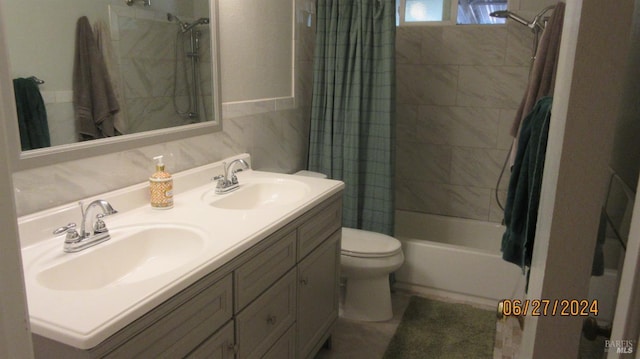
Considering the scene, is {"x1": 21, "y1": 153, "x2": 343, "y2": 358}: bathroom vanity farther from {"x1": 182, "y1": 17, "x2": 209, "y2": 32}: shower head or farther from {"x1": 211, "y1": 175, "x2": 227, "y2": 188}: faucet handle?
{"x1": 182, "y1": 17, "x2": 209, "y2": 32}: shower head

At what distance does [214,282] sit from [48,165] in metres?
0.64

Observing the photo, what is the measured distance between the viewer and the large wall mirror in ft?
4.44

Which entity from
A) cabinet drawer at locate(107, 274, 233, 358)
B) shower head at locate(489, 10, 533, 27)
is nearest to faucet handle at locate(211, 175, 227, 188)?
cabinet drawer at locate(107, 274, 233, 358)

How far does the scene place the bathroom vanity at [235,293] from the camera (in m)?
1.00

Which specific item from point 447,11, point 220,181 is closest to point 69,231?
point 220,181

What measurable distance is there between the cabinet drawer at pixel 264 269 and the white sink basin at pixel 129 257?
0.17m

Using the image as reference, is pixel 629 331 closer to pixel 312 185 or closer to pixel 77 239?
pixel 77 239

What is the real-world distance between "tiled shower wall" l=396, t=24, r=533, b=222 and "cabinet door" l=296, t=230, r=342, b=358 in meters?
1.52

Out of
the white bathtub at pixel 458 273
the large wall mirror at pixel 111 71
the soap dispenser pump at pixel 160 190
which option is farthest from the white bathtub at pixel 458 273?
the soap dispenser pump at pixel 160 190

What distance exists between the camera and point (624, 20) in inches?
23.0

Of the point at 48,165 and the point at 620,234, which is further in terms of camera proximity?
the point at 48,165

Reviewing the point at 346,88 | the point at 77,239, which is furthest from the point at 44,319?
the point at 346,88

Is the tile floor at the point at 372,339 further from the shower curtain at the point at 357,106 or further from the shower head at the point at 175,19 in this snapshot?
the shower head at the point at 175,19

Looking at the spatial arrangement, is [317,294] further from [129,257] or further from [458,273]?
[458,273]
